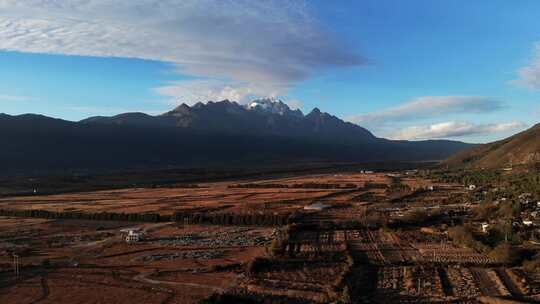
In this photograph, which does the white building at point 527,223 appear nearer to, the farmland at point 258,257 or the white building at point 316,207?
the farmland at point 258,257

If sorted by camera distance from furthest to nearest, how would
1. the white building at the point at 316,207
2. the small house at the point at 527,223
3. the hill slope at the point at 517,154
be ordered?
the hill slope at the point at 517,154
the white building at the point at 316,207
the small house at the point at 527,223

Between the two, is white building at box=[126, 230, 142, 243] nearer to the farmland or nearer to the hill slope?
the farmland

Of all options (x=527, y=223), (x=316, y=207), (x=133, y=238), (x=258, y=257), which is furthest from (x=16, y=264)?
(x=527, y=223)

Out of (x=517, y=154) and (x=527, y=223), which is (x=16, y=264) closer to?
(x=527, y=223)

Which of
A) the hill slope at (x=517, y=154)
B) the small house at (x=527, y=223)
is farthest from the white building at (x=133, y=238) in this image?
the hill slope at (x=517, y=154)

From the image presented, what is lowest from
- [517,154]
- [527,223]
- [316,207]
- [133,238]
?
[133,238]

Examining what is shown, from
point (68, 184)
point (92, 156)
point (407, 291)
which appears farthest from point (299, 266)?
point (92, 156)

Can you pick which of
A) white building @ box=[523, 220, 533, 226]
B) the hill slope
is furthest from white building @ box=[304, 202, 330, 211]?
the hill slope

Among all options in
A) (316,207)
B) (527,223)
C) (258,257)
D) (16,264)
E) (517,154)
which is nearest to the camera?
(258,257)
